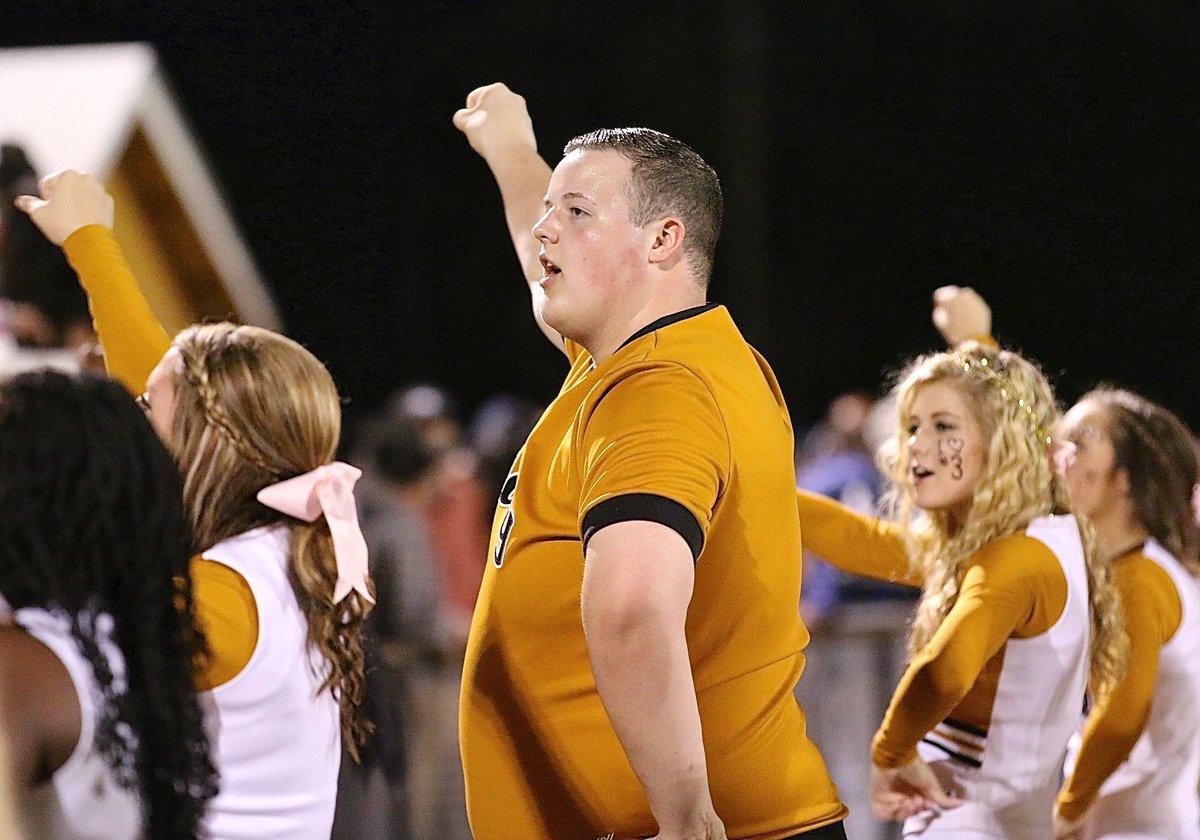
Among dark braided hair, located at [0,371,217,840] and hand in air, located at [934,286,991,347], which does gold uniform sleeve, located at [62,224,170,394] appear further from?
hand in air, located at [934,286,991,347]

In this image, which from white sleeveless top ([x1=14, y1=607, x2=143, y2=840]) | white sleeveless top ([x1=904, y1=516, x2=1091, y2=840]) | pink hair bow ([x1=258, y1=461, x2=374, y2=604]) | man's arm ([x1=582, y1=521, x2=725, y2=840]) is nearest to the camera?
white sleeveless top ([x1=14, y1=607, x2=143, y2=840])

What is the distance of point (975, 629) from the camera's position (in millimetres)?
2906

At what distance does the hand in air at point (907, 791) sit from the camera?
10.0 feet

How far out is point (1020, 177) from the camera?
14617 mm

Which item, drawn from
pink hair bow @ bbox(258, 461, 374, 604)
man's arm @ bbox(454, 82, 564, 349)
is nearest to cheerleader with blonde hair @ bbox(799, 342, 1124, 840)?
man's arm @ bbox(454, 82, 564, 349)

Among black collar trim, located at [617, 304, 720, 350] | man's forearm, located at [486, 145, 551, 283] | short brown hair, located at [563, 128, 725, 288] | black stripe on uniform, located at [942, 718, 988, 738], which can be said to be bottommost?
black stripe on uniform, located at [942, 718, 988, 738]

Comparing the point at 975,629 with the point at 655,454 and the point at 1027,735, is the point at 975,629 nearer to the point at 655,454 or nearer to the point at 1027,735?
the point at 1027,735

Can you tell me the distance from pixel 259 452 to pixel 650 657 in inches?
35.4

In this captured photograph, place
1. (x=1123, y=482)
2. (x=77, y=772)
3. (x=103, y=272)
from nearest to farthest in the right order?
(x=77, y=772) → (x=103, y=272) → (x=1123, y=482)

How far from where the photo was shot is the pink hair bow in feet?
8.25

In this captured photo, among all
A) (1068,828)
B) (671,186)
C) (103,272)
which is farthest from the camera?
(1068,828)

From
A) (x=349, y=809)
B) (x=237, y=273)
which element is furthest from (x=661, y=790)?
(x=237, y=273)

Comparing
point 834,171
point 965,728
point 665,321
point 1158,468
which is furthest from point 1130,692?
point 834,171

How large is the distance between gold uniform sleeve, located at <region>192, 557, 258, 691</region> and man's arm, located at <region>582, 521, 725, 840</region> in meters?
0.61
